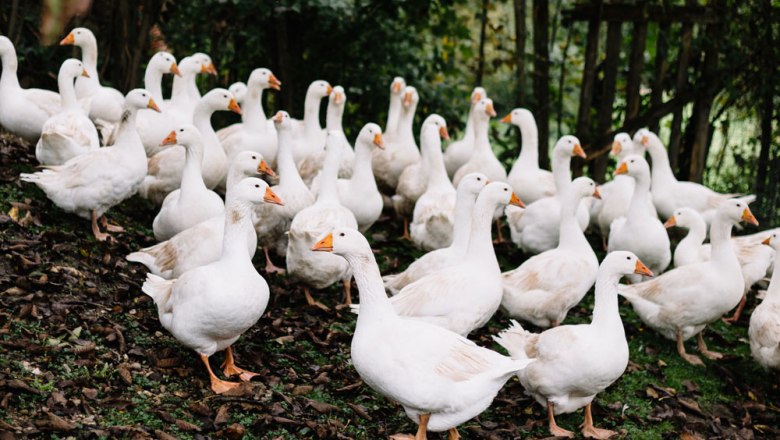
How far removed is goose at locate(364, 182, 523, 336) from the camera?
5.83 m

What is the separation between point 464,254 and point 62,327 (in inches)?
125

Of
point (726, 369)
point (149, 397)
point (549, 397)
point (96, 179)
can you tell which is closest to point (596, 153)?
point (726, 369)

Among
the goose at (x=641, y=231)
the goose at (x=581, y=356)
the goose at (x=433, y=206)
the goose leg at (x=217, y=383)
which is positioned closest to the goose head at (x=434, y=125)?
the goose at (x=433, y=206)

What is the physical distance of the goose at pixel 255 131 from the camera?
9.22 metres

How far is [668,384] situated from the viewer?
6816 mm

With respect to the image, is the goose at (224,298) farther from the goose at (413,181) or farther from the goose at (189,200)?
the goose at (413,181)

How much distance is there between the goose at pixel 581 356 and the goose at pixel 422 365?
671mm

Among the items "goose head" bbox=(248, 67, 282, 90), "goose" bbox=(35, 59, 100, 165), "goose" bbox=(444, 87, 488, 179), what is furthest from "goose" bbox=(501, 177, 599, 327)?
"goose" bbox=(35, 59, 100, 165)

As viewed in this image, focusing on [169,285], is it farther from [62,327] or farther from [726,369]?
[726,369]

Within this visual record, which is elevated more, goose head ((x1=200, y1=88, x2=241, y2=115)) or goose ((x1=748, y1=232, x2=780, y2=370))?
goose head ((x1=200, y1=88, x2=241, y2=115))

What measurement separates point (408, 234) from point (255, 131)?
2.12 metres

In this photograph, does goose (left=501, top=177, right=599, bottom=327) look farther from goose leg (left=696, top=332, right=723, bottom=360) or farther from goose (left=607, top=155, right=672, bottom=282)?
goose leg (left=696, top=332, right=723, bottom=360)

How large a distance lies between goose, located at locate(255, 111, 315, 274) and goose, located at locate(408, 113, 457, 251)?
116cm

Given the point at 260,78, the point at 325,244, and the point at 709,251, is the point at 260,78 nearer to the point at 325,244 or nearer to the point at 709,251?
the point at 325,244
